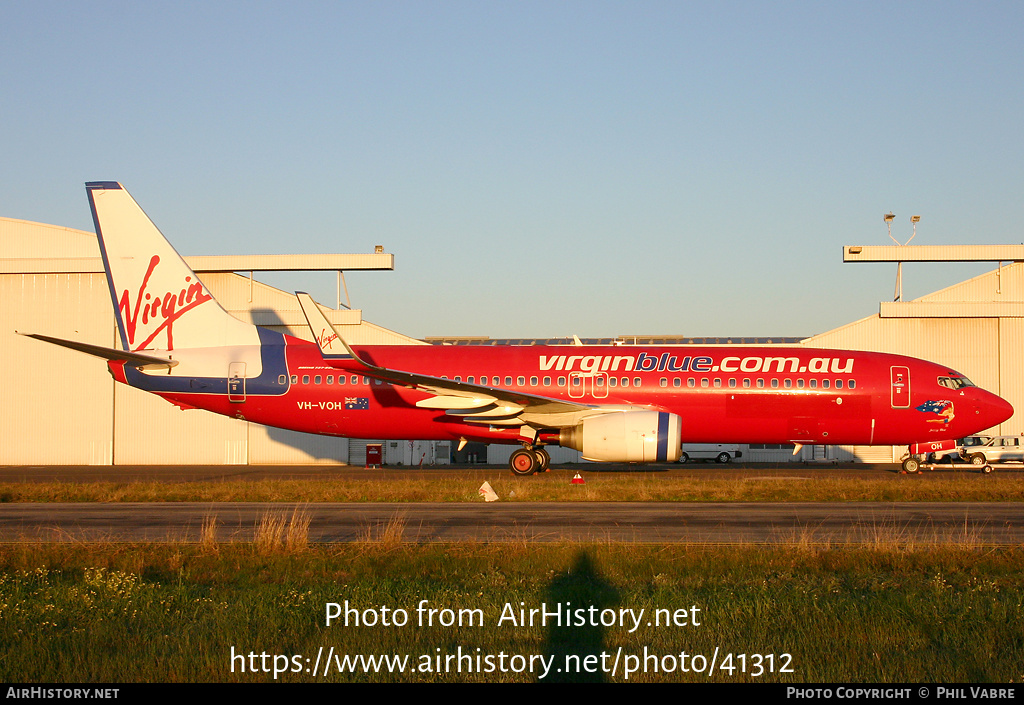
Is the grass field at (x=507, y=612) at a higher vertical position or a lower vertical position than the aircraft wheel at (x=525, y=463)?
higher

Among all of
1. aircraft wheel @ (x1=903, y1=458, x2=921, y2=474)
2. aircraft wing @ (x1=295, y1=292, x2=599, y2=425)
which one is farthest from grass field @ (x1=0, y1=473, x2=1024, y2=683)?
aircraft wheel @ (x1=903, y1=458, x2=921, y2=474)

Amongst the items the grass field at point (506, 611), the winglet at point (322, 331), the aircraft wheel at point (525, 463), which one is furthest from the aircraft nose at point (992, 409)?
the winglet at point (322, 331)

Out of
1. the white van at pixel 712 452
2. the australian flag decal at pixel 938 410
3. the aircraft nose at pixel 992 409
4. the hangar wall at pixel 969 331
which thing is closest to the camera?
the australian flag decal at pixel 938 410

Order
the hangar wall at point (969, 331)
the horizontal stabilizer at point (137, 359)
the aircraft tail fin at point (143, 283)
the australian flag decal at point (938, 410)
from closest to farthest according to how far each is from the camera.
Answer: the horizontal stabilizer at point (137, 359)
the australian flag decal at point (938, 410)
the aircraft tail fin at point (143, 283)
the hangar wall at point (969, 331)

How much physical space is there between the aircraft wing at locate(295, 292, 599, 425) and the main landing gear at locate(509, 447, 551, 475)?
1.17 metres

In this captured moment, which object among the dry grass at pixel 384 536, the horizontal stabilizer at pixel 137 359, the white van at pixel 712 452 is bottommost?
the white van at pixel 712 452

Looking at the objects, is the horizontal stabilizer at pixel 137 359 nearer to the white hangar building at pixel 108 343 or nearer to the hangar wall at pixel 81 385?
the white hangar building at pixel 108 343

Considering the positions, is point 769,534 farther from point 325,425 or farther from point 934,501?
point 325,425

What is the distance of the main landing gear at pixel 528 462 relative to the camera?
25.7 metres

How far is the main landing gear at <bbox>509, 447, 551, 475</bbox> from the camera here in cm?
2566

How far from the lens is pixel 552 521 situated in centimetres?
1524

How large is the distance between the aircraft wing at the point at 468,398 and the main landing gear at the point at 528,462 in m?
1.17

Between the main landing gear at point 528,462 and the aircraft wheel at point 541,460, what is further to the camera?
the aircraft wheel at point 541,460

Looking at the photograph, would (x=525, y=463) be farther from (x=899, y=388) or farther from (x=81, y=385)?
(x=81, y=385)
